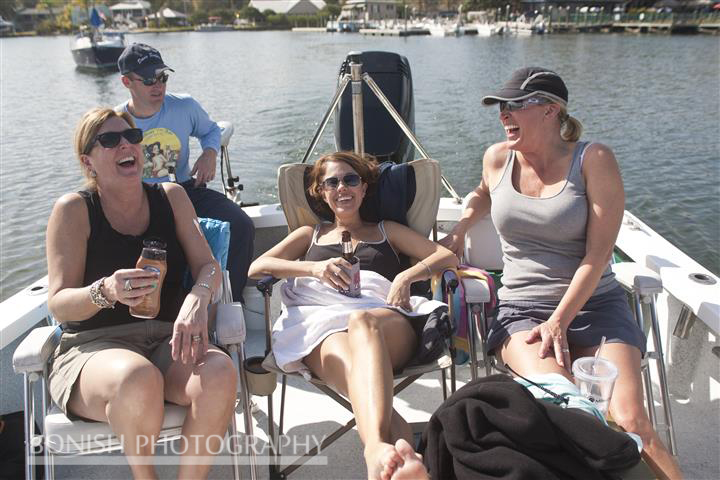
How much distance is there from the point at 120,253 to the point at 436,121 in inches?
466

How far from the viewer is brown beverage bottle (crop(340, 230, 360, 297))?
2.11 m

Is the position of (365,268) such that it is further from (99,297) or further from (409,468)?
(409,468)

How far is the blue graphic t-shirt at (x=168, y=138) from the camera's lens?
Result: 3021 mm

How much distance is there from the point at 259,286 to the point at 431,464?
101 cm

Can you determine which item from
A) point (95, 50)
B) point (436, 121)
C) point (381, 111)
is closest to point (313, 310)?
point (381, 111)

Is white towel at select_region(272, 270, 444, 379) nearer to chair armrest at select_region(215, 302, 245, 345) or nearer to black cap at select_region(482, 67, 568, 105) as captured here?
chair armrest at select_region(215, 302, 245, 345)

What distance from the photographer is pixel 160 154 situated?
304 centimetres

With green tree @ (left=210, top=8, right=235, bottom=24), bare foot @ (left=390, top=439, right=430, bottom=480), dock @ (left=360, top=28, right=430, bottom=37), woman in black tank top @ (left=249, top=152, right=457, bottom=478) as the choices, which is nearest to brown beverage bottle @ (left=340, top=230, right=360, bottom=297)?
woman in black tank top @ (left=249, top=152, right=457, bottom=478)

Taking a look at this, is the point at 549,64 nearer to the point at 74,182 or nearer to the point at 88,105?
the point at 88,105

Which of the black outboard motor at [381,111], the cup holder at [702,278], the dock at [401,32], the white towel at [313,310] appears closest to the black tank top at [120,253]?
the white towel at [313,310]

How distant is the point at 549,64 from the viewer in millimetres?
24688

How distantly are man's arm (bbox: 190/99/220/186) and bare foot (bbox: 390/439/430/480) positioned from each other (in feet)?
6.84

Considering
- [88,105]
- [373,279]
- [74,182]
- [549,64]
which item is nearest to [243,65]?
[88,105]

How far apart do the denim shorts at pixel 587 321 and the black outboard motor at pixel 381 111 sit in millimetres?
2510
